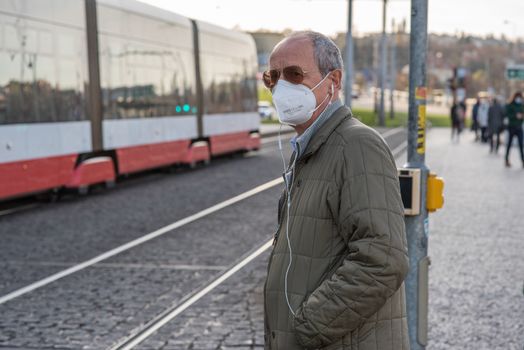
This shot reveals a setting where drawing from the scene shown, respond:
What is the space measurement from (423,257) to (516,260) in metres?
4.41

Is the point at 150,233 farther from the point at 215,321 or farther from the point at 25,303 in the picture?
the point at 215,321

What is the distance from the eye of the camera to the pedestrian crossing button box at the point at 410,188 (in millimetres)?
5078

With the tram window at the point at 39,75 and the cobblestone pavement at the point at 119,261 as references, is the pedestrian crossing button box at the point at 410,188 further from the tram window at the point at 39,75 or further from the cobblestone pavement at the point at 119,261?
the tram window at the point at 39,75

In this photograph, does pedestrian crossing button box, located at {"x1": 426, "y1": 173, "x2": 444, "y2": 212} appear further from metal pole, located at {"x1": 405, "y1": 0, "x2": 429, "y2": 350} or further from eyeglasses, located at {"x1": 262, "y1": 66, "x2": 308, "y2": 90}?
eyeglasses, located at {"x1": 262, "y1": 66, "x2": 308, "y2": 90}

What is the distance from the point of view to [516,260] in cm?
953

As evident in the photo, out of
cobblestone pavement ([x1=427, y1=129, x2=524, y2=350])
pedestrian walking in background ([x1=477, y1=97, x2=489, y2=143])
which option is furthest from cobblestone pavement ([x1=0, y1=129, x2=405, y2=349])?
pedestrian walking in background ([x1=477, y1=97, x2=489, y2=143])

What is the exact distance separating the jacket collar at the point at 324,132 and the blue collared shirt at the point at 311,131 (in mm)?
21

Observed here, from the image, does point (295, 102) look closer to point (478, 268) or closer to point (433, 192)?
point (433, 192)

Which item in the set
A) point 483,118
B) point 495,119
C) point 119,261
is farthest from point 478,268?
point 483,118

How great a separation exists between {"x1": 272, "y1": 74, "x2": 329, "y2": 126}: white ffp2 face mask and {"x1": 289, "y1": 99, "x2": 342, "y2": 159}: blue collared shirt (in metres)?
0.03

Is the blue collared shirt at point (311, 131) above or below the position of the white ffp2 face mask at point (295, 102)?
below

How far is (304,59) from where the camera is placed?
2.88m

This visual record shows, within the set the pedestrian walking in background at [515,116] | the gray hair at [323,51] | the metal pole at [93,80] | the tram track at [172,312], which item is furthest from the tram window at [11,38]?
the pedestrian walking in background at [515,116]

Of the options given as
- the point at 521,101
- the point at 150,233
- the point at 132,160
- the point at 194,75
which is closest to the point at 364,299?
the point at 150,233
